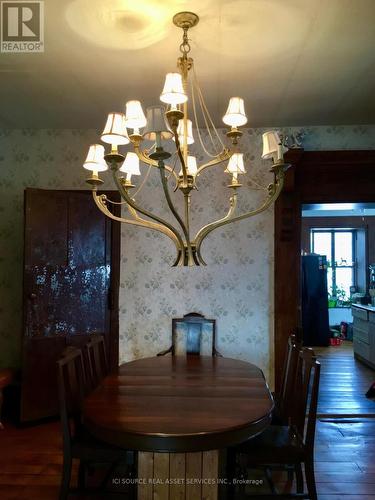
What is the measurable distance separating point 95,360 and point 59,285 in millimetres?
1178

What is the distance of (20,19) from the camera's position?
225 centimetres

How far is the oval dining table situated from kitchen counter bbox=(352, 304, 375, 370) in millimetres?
4025

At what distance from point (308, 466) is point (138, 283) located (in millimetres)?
2332

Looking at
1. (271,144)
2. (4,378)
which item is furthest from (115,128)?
(4,378)

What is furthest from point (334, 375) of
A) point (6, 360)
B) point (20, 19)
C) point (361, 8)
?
point (20, 19)

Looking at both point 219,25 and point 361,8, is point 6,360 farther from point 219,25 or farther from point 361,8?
point 361,8

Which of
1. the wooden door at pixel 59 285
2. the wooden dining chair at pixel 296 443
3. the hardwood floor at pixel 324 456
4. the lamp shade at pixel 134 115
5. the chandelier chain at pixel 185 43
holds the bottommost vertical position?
the hardwood floor at pixel 324 456

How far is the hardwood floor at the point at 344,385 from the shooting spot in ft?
12.4

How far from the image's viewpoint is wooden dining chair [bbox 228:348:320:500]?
1913mm

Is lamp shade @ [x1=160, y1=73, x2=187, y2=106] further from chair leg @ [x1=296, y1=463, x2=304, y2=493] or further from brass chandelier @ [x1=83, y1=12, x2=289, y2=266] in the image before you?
chair leg @ [x1=296, y1=463, x2=304, y2=493]

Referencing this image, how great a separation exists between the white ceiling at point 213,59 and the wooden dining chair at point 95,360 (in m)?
1.91

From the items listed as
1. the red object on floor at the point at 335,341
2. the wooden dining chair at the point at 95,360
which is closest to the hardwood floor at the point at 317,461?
the wooden dining chair at the point at 95,360

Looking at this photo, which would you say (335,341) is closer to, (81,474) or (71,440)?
(81,474)

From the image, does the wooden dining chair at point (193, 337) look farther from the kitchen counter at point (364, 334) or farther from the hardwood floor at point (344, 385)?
the kitchen counter at point (364, 334)
